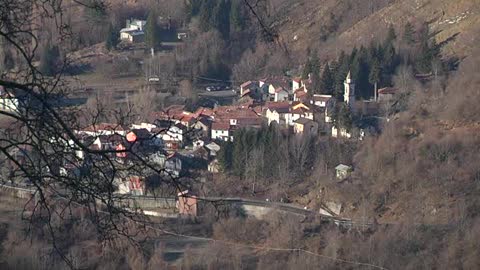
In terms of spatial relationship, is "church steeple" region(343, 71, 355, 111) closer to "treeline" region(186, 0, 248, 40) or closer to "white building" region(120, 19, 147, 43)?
"treeline" region(186, 0, 248, 40)

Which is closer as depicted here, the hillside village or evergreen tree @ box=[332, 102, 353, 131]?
the hillside village

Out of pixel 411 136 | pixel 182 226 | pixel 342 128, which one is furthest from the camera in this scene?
pixel 342 128

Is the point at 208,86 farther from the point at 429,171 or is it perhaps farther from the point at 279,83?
the point at 429,171

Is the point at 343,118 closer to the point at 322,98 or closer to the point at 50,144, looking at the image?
the point at 322,98

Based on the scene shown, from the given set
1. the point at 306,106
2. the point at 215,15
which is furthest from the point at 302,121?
the point at 215,15

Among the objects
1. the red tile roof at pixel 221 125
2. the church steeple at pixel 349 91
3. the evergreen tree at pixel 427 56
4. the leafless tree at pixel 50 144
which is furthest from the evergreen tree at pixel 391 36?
the leafless tree at pixel 50 144

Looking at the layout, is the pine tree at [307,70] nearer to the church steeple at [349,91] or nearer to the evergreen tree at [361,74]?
the evergreen tree at [361,74]

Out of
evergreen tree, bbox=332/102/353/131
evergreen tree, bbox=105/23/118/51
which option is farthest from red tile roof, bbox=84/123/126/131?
evergreen tree, bbox=105/23/118/51

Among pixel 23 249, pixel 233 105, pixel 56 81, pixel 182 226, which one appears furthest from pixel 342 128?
pixel 56 81
